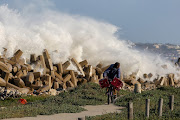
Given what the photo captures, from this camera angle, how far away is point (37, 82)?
1823 cm

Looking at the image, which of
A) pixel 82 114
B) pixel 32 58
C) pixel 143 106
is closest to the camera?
pixel 82 114

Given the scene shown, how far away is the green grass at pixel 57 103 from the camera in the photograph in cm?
1189

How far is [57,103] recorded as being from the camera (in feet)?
47.7

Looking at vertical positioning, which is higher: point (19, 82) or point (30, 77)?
point (30, 77)

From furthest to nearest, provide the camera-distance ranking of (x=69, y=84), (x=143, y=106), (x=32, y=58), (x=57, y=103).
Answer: (x=32, y=58), (x=69, y=84), (x=57, y=103), (x=143, y=106)

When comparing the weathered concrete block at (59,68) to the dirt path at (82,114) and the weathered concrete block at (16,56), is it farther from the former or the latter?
the dirt path at (82,114)

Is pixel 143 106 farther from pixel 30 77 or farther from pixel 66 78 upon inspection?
pixel 66 78

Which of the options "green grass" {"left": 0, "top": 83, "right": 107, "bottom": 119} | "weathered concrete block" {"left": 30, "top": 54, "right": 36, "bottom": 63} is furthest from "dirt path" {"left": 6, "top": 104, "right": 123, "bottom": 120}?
"weathered concrete block" {"left": 30, "top": 54, "right": 36, "bottom": 63}

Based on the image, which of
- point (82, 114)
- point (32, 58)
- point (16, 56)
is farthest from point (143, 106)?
point (32, 58)

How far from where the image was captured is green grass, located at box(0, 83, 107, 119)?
11.9 m

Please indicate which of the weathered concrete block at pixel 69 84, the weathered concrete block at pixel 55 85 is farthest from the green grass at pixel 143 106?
the weathered concrete block at pixel 69 84

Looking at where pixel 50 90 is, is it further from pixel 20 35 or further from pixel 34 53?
pixel 20 35

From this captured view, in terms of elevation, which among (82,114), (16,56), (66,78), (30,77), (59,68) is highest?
(16,56)

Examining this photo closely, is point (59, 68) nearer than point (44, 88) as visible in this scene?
No
